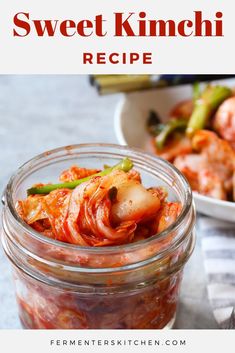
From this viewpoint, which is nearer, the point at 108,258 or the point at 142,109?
the point at 108,258

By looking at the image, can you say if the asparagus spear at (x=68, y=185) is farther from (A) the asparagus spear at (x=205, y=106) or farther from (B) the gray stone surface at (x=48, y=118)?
(A) the asparagus spear at (x=205, y=106)

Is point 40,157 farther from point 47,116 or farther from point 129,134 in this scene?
point 47,116

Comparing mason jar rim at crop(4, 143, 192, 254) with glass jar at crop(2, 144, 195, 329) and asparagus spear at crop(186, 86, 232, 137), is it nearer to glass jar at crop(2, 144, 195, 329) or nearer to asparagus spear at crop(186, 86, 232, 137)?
glass jar at crop(2, 144, 195, 329)

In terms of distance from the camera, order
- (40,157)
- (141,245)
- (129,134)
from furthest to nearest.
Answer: (129,134) → (40,157) → (141,245)

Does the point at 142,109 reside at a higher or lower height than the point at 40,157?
lower

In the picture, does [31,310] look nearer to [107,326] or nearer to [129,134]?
[107,326]

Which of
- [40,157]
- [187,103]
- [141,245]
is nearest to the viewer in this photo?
[141,245]

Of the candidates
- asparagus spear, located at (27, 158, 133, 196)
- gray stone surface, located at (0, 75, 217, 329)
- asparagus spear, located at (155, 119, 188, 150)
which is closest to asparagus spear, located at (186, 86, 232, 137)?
asparagus spear, located at (155, 119, 188, 150)
